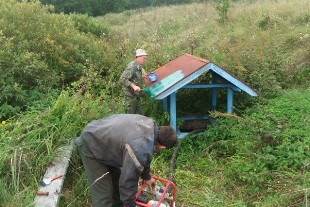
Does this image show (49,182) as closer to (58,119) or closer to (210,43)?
(58,119)

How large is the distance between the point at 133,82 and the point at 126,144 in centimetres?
394

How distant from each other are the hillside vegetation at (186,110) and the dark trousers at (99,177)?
1.94ft

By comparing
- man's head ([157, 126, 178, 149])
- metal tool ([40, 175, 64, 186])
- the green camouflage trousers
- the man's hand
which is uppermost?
man's head ([157, 126, 178, 149])

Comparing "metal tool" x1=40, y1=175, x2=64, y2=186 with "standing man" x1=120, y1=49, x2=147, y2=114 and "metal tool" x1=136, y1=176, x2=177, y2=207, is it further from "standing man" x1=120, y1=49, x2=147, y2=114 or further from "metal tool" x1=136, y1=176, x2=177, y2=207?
"standing man" x1=120, y1=49, x2=147, y2=114

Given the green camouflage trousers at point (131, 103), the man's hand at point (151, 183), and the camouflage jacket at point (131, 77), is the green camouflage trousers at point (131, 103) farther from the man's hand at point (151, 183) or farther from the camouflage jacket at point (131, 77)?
the man's hand at point (151, 183)

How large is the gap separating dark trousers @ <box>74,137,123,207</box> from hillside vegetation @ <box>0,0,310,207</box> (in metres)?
0.59

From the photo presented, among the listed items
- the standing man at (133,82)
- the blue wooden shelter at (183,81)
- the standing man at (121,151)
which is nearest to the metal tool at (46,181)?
the standing man at (121,151)

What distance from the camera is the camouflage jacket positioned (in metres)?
7.19

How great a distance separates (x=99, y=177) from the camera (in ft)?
13.4

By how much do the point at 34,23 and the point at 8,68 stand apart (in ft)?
6.91

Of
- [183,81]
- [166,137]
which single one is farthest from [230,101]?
[166,137]

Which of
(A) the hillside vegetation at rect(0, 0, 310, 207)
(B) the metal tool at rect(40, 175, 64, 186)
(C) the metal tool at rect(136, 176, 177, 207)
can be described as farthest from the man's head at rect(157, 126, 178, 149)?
(B) the metal tool at rect(40, 175, 64, 186)

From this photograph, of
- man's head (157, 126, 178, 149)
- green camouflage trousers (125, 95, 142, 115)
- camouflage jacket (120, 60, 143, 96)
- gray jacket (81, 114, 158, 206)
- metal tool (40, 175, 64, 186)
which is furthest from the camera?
green camouflage trousers (125, 95, 142, 115)

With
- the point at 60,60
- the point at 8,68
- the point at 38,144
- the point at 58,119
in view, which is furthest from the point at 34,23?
the point at 38,144
